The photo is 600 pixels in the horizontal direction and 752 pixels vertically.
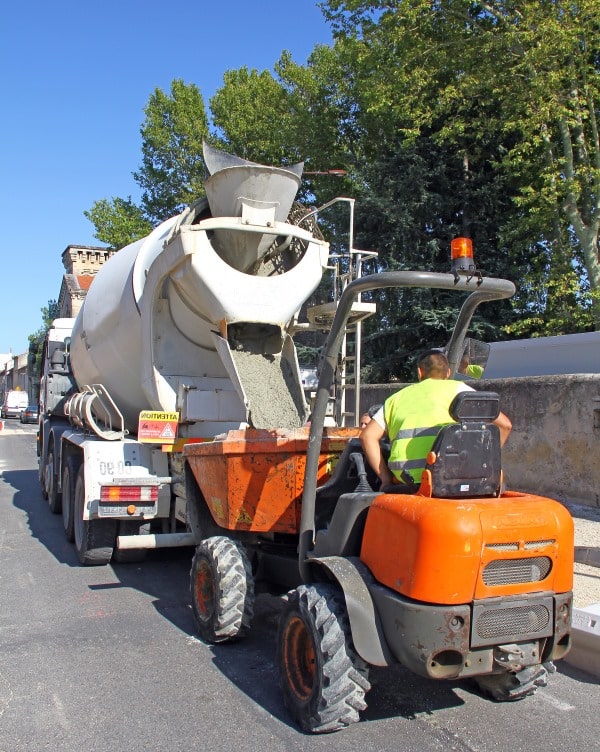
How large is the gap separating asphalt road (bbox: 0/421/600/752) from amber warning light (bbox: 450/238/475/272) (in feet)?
7.79

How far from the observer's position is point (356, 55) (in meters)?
18.3

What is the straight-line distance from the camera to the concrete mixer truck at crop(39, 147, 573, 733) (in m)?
3.16

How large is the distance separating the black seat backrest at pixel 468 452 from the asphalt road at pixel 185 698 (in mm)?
1282

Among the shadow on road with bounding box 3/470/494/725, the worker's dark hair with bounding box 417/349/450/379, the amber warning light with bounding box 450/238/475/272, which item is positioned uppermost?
the amber warning light with bounding box 450/238/475/272

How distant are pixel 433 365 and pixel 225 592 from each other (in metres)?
2.04

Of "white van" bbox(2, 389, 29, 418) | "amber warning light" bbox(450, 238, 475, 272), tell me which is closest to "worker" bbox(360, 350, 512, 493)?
"amber warning light" bbox(450, 238, 475, 272)

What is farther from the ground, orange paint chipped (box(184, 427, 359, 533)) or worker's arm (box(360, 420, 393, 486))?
worker's arm (box(360, 420, 393, 486))

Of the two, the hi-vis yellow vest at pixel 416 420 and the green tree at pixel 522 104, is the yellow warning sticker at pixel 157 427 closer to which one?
the hi-vis yellow vest at pixel 416 420

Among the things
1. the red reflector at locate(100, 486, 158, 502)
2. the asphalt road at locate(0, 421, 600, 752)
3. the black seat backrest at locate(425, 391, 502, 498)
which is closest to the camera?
the black seat backrest at locate(425, 391, 502, 498)

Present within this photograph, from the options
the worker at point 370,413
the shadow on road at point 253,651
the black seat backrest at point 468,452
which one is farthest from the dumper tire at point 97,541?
the black seat backrest at point 468,452

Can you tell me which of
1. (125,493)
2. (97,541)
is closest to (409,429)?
(125,493)

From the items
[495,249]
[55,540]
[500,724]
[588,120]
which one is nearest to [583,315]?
[495,249]

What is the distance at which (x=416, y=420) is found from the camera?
3.51m

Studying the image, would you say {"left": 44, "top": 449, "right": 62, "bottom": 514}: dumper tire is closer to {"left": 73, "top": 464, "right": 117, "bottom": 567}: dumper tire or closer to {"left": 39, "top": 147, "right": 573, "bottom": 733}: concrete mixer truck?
{"left": 39, "top": 147, "right": 573, "bottom": 733}: concrete mixer truck
